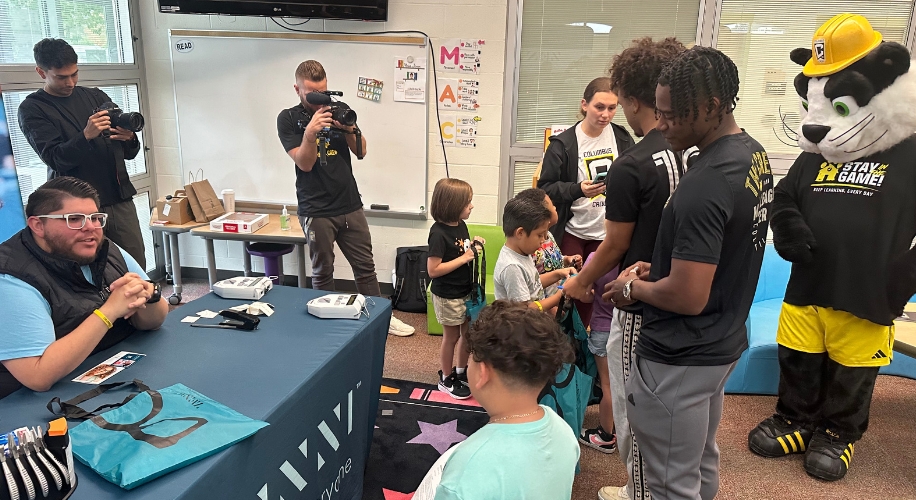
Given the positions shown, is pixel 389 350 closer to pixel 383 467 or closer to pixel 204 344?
pixel 383 467

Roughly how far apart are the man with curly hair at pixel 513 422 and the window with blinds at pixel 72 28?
3474 millimetres

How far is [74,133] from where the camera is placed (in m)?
3.11

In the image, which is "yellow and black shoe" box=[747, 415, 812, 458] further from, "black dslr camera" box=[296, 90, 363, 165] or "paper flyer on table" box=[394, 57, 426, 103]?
"paper flyer on table" box=[394, 57, 426, 103]

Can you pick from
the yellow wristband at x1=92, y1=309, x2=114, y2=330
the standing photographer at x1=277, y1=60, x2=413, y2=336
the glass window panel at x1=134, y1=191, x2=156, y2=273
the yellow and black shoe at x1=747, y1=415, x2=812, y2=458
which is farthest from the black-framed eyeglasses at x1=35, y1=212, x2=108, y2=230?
the glass window panel at x1=134, y1=191, x2=156, y2=273

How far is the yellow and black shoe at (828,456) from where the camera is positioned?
2.45 metres

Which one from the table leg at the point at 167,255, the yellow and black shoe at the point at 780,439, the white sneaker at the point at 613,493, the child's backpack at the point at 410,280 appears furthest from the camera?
the table leg at the point at 167,255

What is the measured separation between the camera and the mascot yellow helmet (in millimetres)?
2229

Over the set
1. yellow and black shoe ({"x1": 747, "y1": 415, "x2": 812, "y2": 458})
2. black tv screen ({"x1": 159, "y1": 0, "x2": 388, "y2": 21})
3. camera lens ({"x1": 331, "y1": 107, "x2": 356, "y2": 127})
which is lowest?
yellow and black shoe ({"x1": 747, "y1": 415, "x2": 812, "y2": 458})

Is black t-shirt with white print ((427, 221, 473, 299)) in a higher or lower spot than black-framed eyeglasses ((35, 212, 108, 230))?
lower

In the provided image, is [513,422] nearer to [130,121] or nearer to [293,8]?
[130,121]

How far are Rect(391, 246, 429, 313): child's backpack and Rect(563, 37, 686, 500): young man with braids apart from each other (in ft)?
7.80

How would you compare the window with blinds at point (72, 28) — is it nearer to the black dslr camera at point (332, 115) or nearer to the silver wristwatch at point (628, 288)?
the black dslr camera at point (332, 115)

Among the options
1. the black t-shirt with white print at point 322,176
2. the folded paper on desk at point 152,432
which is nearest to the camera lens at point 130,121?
the black t-shirt with white print at point 322,176

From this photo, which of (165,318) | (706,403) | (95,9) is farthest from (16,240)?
(95,9)
